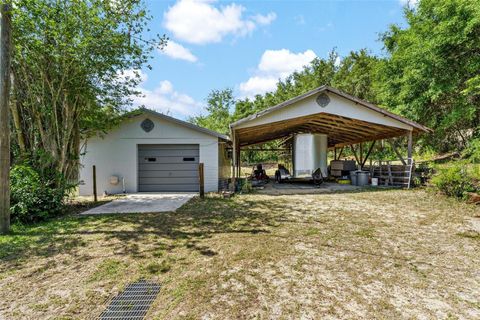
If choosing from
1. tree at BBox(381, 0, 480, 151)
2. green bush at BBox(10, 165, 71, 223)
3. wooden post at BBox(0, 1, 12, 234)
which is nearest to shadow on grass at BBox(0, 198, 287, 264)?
green bush at BBox(10, 165, 71, 223)

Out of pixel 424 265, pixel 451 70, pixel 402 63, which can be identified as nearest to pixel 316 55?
pixel 402 63

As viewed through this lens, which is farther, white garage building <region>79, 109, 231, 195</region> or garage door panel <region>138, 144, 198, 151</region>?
garage door panel <region>138, 144, 198, 151</region>

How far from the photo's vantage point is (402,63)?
604 inches

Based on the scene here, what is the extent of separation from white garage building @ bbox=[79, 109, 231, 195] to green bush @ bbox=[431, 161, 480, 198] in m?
7.49

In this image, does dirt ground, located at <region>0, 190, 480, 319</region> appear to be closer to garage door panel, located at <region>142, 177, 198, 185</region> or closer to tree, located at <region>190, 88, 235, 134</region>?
garage door panel, located at <region>142, 177, 198, 185</region>

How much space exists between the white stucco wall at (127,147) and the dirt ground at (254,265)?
4442 millimetres

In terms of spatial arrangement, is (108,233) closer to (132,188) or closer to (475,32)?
(132,188)

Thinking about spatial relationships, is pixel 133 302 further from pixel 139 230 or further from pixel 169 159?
pixel 169 159

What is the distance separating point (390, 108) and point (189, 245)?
15722 mm

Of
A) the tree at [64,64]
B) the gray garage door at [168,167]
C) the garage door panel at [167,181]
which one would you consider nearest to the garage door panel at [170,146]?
the gray garage door at [168,167]

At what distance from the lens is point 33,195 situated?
20.5 feet

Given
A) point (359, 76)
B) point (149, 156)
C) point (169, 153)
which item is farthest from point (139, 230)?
point (359, 76)

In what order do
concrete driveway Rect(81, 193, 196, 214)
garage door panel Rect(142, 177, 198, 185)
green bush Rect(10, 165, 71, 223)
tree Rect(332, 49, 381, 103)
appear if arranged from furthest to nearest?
tree Rect(332, 49, 381, 103)
garage door panel Rect(142, 177, 198, 185)
concrete driveway Rect(81, 193, 196, 214)
green bush Rect(10, 165, 71, 223)

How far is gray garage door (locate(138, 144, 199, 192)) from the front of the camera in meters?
10.9
